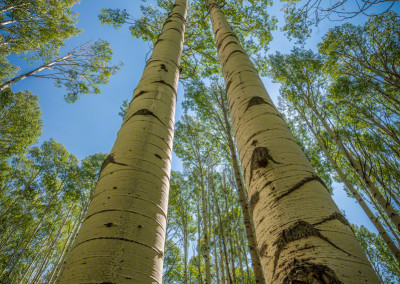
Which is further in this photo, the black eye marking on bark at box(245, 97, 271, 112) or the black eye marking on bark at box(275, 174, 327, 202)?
the black eye marking on bark at box(245, 97, 271, 112)

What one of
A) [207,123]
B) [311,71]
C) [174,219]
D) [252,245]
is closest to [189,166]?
[207,123]

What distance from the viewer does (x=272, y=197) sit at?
696 mm

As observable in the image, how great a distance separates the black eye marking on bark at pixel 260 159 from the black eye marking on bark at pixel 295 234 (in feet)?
0.86

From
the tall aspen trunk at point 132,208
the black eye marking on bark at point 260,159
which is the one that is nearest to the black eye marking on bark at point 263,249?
the black eye marking on bark at point 260,159

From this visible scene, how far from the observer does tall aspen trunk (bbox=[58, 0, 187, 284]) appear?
0.63m

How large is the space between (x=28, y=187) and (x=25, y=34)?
29.7 ft

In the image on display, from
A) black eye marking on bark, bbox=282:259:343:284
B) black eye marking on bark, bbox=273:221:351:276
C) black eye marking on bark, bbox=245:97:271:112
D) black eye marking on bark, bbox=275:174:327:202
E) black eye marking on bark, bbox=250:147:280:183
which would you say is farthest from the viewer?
black eye marking on bark, bbox=245:97:271:112

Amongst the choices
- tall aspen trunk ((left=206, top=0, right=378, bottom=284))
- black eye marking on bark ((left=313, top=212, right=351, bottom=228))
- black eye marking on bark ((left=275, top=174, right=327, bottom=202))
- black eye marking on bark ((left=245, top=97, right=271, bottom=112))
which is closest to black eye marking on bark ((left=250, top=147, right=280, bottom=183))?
tall aspen trunk ((left=206, top=0, right=378, bottom=284))

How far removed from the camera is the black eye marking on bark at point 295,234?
0.56 meters

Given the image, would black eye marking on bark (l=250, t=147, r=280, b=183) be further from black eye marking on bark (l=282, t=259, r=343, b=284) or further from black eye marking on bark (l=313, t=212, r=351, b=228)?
black eye marking on bark (l=282, t=259, r=343, b=284)

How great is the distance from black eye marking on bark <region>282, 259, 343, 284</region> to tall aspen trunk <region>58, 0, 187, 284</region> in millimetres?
443

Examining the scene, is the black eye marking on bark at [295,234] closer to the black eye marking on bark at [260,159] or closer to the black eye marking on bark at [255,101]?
the black eye marking on bark at [260,159]

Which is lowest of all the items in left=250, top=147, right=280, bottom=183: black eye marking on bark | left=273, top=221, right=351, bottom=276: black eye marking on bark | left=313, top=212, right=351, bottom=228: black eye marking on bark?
left=273, top=221, right=351, bottom=276: black eye marking on bark

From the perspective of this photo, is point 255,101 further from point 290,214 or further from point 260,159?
point 290,214
